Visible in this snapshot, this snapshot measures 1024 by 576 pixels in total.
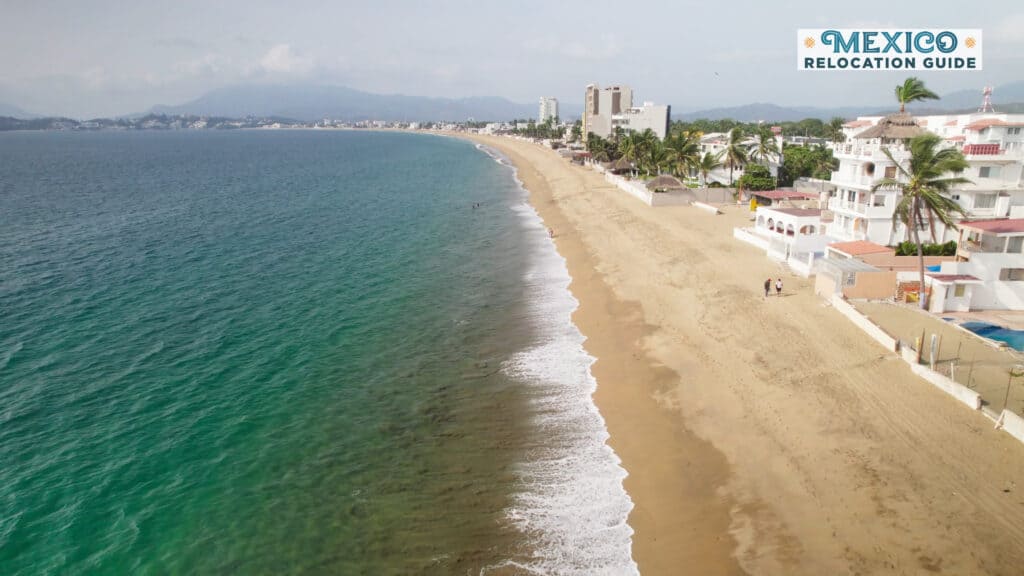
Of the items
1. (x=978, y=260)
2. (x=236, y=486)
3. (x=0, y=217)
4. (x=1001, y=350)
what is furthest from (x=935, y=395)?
(x=0, y=217)

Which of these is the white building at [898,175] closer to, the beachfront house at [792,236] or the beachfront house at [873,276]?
the beachfront house at [792,236]

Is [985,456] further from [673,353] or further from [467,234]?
[467,234]

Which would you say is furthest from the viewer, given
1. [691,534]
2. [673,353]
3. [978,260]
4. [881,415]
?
[978,260]

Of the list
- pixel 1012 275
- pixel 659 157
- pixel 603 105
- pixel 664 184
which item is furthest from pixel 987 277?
pixel 603 105

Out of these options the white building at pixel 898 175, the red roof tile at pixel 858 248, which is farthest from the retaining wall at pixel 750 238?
the red roof tile at pixel 858 248

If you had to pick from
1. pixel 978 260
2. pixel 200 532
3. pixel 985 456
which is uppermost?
pixel 978 260

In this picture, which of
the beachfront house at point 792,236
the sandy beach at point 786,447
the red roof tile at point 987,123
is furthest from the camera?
the red roof tile at point 987,123
